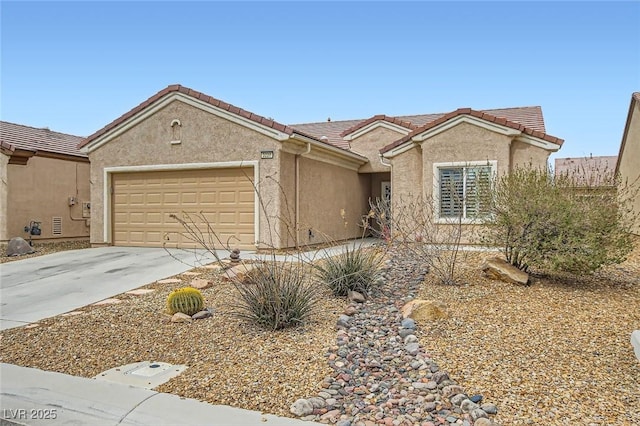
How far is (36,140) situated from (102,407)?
55.6ft

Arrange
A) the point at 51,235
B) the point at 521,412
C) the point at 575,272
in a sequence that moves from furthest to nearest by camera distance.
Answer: the point at 51,235
the point at 575,272
the point at 521,412

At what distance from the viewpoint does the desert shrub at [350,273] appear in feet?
24.1

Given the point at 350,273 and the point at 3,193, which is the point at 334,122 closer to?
the point at 3,193

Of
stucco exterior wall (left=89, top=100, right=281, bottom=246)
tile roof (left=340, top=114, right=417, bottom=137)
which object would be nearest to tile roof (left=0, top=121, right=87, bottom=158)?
stucco exterior wall (left=89, top=100, right=281, bottom=246)

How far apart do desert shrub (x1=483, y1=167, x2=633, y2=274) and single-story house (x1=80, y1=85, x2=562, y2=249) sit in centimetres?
487

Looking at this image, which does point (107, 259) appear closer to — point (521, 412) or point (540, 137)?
point (521, 412)

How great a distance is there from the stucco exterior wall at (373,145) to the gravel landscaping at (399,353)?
1107cm

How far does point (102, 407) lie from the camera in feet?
13.6

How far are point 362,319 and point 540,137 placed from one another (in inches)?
374

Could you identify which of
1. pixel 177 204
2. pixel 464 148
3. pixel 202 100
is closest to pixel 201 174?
pixel 177 204

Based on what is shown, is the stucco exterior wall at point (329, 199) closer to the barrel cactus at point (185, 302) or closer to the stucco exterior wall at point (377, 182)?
the stucco exterior wall at point (377, 182)

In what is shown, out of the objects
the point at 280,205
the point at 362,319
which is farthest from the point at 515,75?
the point at 362,319

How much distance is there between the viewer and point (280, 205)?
12.6m

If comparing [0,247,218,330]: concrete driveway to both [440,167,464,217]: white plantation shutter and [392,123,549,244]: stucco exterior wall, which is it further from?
[440,167,464,217]: white plantation shutter
